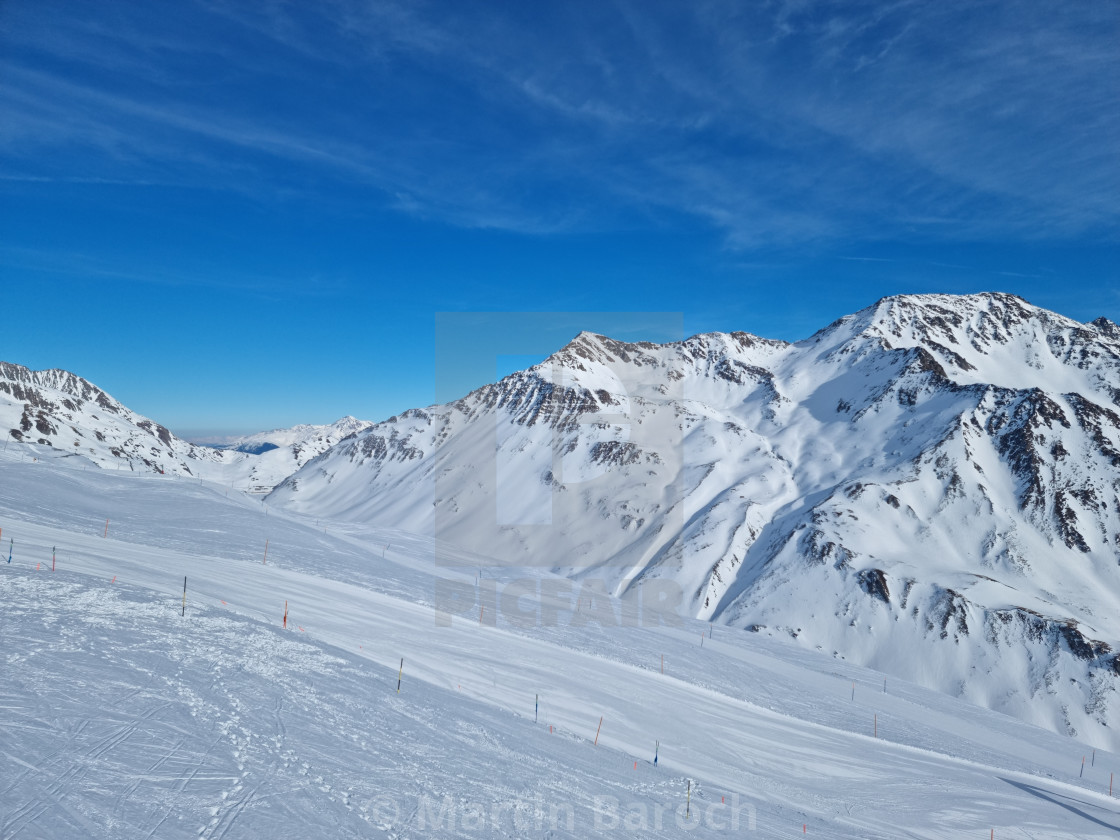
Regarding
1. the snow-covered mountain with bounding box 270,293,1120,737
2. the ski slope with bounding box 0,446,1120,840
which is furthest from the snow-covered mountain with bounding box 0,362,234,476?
the ski slope with bounding box 0,446,1120,840

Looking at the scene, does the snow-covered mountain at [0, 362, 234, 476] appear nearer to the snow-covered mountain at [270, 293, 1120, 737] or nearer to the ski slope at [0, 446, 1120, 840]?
the snow-covered mountain at [270, 293, 1120, 737]

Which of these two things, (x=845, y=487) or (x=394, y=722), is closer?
(x=394, y=722)

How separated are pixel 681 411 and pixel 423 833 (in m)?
143

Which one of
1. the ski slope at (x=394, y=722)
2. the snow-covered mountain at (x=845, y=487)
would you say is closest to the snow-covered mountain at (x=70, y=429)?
the snow-covered mountain at (x=845, y=487)

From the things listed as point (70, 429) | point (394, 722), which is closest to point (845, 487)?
point (394, 722)

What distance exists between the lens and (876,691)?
1614 inches

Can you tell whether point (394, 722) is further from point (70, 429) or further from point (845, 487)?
point (70, 429)

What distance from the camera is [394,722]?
637 inches

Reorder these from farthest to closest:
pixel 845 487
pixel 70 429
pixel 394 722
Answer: pixel 70 429, pixel 845 487, pixel 394 722

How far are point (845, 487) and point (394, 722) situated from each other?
100440 mm

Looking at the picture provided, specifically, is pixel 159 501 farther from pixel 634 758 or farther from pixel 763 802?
pixel 763 802

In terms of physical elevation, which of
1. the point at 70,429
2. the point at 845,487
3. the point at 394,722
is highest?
the point at 845,487

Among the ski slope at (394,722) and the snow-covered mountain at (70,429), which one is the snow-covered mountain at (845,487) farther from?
the snow-covered mountain at (70,429)

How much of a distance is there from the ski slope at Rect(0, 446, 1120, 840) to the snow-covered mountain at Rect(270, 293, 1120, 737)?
33.6 meters
